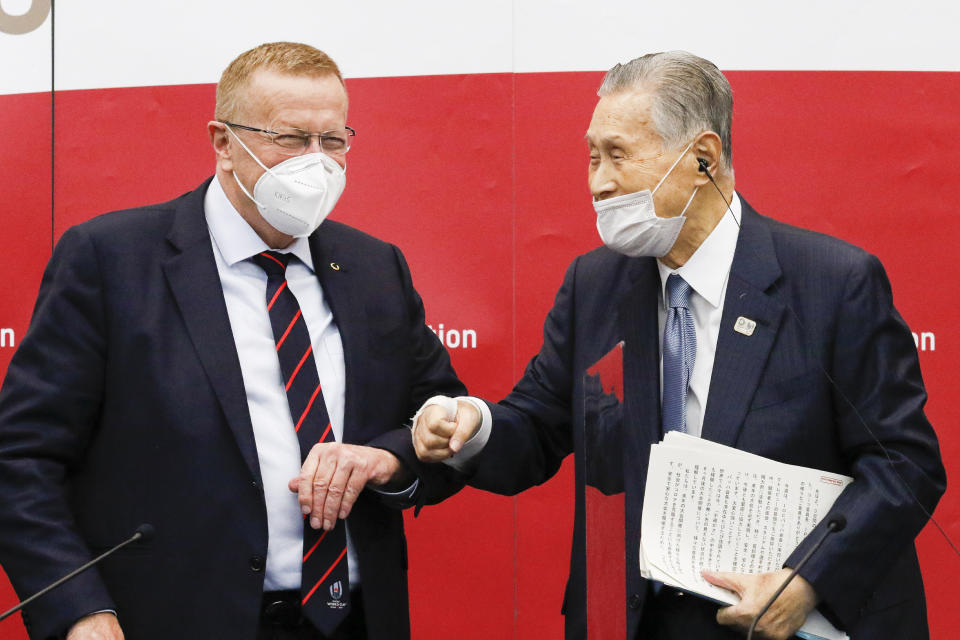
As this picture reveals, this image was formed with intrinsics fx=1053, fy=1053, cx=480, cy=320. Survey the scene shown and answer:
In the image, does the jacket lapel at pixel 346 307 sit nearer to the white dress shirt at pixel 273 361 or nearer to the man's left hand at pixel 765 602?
the white dress shirt at pixel 273 361

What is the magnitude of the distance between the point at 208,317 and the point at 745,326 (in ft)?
2.96

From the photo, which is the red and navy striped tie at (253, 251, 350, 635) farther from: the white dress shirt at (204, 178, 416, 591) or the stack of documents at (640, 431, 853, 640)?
the stack of documents at (640, 431, 853, 640)

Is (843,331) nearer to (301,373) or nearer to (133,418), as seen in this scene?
(301,373)

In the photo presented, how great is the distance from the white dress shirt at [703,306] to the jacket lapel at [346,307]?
0.14 metres

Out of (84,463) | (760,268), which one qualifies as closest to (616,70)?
(760,268)

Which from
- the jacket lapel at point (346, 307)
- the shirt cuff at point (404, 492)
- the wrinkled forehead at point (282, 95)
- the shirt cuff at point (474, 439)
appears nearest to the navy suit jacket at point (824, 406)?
the shirt cuff at point (474, 439)

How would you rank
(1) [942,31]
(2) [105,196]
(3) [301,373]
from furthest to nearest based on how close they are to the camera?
(2) [105,196] → (1) [942,31] → (3) [301,373]

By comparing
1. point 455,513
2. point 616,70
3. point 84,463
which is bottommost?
point 455,513

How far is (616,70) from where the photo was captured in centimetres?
188

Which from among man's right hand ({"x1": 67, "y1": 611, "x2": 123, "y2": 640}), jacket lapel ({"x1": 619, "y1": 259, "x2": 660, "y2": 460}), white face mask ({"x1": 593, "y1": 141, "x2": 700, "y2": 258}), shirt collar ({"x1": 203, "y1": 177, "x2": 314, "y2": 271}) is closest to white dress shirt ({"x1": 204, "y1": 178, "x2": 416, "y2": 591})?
shirt collar ({"x1": 203, "y1": 177, "x2": 314, "y2": 271})

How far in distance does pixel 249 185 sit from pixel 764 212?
1.29 m

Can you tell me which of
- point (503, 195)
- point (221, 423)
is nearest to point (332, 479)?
point (221, 423)

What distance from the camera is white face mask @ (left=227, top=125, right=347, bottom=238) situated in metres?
1.87

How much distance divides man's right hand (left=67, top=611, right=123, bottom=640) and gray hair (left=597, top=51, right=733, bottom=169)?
47.8 inches
